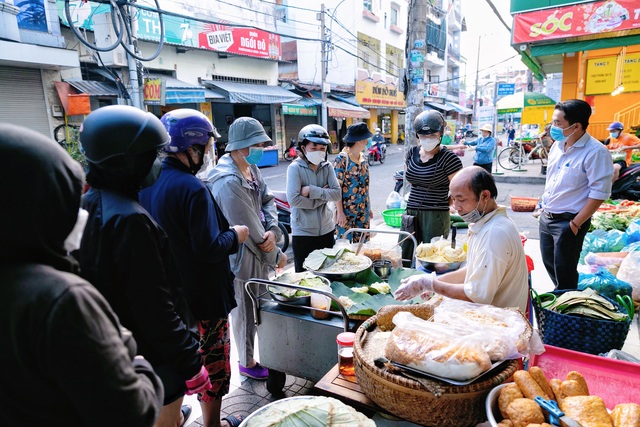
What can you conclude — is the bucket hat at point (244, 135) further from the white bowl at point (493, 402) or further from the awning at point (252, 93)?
the awning at point (252, 93)

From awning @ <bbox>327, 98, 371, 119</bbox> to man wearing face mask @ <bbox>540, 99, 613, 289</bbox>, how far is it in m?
18.1

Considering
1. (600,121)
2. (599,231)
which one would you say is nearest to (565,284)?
(599,231)

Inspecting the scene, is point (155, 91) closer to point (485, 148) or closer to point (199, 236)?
point (485, 148)

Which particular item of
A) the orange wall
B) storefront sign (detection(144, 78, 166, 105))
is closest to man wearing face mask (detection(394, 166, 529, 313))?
storefront sign (detection(144, 78, 166, 105))

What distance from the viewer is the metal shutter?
975 centimetres

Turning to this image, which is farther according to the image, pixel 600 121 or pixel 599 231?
pixel 600 121

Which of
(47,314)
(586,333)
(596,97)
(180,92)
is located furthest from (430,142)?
(180,92)

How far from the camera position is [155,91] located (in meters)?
10.2

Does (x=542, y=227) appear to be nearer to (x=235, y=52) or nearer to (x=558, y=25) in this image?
(x=558, y=25)

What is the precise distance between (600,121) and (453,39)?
3834 cm

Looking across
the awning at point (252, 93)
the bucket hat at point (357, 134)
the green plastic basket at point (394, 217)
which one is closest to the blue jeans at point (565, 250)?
the bucket hat at point (357, 134)

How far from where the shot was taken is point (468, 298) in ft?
6.05

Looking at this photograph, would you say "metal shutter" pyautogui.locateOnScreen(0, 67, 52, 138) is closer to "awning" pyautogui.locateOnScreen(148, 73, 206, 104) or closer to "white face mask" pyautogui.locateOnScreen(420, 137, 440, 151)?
"awning" pyautogui.locateOnScreen(148, 73, 206, 104)

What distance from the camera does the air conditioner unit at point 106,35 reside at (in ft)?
33.3
